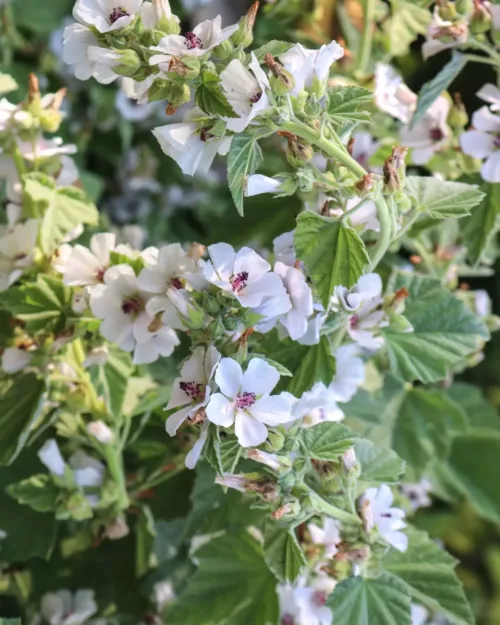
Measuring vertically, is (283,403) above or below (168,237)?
above

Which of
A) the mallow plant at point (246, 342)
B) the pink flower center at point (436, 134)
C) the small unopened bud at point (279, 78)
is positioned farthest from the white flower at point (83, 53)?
the pink flower center at point (436, 134)

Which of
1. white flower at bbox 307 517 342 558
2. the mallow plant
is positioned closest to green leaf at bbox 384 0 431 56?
the mallow plant

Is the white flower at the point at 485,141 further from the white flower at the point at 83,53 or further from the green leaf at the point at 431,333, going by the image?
the white flower at the point at 83,53

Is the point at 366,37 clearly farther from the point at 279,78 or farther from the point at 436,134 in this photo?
the point at 279,78

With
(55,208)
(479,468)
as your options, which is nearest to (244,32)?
(55,208)

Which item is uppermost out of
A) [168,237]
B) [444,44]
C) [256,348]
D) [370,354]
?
[444,44]

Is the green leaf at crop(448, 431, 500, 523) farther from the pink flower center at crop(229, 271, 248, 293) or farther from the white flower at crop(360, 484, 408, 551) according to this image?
the pink flower center at crop(229, 271, 248, 293)

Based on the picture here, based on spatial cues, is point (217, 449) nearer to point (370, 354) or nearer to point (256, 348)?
point (256, 348)

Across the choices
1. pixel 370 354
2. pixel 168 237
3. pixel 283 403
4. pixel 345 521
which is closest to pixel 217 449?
pixel 283 403
